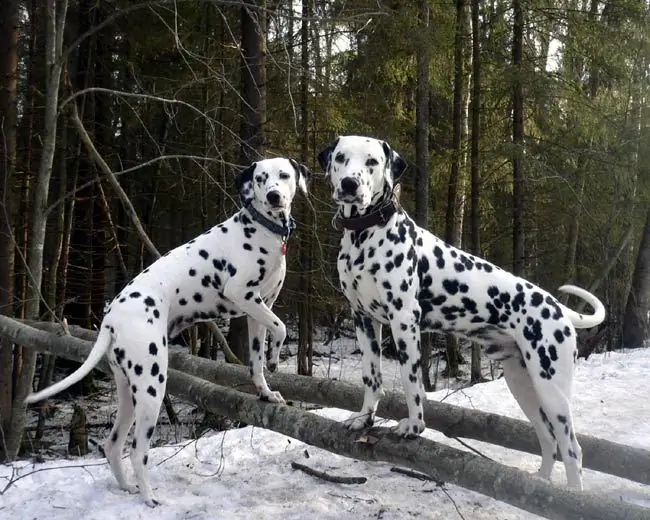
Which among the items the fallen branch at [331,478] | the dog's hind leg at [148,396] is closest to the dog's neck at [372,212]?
the dog's hind leg at [148,396]

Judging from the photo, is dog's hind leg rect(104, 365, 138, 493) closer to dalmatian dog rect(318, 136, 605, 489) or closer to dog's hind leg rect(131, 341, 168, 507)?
dog's hind leg rect(131, 341, 168, 507)

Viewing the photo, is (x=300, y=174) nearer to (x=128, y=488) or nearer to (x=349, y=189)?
(x=349, y=189)

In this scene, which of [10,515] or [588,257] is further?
[588,257]

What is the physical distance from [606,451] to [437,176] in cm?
942

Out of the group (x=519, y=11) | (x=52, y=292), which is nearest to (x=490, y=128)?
(x=519, y=11)

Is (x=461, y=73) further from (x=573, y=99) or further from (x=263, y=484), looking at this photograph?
(x=263, y=484)

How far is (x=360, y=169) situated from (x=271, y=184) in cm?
88

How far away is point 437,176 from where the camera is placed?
13477 mm

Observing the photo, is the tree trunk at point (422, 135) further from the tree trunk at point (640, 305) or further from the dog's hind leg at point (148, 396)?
the tree trunk at point (640, 305)

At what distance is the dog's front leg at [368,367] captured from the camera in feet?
14.3

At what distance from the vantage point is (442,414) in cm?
505

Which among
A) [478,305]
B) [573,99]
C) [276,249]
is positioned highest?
[573,99]

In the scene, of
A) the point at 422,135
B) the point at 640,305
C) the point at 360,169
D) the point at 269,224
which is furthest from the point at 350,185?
the point at 640,305

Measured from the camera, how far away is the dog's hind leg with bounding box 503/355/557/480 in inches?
180
